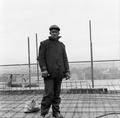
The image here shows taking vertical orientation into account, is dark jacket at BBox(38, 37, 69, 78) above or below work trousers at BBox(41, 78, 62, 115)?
above

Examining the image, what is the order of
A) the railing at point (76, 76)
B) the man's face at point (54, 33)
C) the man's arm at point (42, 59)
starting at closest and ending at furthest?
1. the man's arm at point (42, 59)
2. the man's face at point (54, 33)
3. the railing at point (76, 76)

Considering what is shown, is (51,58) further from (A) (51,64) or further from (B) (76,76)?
(B) (76,76)

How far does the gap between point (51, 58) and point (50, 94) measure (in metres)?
0.57

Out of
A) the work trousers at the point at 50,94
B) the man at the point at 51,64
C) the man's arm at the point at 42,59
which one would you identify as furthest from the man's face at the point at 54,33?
the work trousers at the point at 50,94

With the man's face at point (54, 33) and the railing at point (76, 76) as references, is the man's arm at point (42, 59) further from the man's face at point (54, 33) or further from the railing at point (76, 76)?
the railing at point (76, 76)

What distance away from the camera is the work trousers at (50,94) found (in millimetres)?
3869

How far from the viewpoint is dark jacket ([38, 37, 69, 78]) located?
3.83 meters

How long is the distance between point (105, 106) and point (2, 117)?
6.81 feet

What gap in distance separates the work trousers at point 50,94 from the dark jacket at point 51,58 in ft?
0.42

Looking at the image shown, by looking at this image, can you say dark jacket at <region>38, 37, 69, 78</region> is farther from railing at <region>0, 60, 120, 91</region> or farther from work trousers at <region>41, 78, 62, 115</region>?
railing at <region>0, 60, 120, 91</region>

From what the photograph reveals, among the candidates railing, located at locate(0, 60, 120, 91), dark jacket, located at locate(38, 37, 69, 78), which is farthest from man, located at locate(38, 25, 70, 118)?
railing, located at locate(0, 60, 120, 91)

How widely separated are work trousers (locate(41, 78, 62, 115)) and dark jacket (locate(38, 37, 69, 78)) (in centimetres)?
13

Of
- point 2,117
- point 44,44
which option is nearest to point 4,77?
point 2,117

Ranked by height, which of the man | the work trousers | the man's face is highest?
the man's face
